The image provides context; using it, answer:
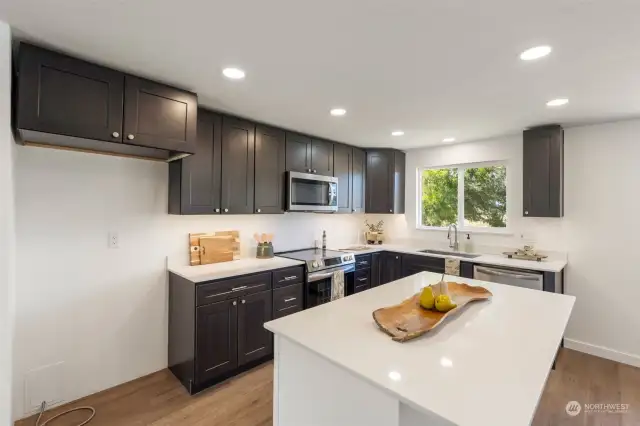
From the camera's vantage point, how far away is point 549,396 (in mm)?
2465

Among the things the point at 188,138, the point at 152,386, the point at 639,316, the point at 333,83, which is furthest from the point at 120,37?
the point at 639,316

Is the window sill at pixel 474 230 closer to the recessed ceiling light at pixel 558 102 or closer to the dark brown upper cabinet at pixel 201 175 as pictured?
the recessed ceiling light at pixel 558 102

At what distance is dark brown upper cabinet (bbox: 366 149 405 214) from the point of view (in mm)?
4438

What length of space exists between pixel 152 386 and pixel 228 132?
2253 millimetres

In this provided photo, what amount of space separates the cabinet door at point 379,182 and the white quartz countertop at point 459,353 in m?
2.56

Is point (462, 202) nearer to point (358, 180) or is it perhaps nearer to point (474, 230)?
point (474, 230)

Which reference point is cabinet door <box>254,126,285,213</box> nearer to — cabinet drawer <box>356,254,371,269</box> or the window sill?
cabinet drawer <box>356,254,371,269</box>

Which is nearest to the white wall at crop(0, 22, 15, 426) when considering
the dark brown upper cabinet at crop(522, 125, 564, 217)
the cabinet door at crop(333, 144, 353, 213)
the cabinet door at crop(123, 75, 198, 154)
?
the cabinet door at crop(123, 75, 198, 154)

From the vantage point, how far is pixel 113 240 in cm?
248

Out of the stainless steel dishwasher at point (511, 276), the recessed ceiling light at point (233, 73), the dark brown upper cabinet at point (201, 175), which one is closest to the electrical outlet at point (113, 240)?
the dark brown upper cabinet at point (201, 175)

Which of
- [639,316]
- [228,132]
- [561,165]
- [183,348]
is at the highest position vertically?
[228,132]

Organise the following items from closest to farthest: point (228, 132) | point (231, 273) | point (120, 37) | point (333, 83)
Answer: point (120, 37), point (333, 83), point (231, 273), point (228, 132)

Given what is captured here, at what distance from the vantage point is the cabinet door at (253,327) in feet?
8.89

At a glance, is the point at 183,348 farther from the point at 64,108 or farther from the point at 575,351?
the point at 575,351
